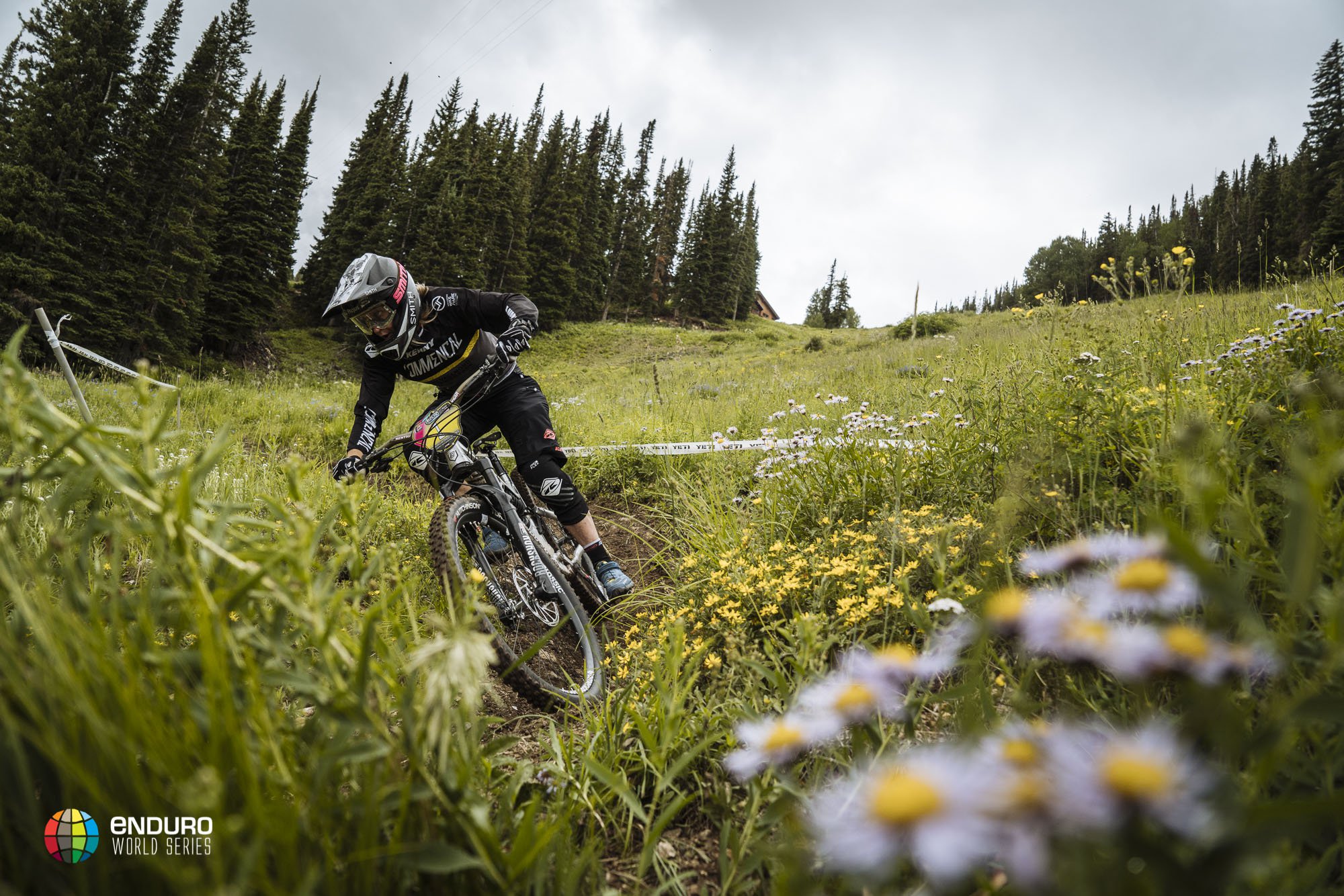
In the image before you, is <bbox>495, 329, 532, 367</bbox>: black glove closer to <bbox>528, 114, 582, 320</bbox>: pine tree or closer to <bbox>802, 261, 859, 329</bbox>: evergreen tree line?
<bbox>528, 114, 582, 320</bbox>: pine tree

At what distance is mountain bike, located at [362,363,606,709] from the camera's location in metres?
2.98

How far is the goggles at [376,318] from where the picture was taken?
3.87m

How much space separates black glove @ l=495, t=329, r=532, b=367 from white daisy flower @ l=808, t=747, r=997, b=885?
3.54 meters

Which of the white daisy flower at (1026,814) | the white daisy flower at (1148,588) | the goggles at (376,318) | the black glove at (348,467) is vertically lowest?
the white daisy flower at (1026,814)

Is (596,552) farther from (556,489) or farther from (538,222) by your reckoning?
(538,222)

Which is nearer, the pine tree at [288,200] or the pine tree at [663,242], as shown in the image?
the pine tree at [288,200]

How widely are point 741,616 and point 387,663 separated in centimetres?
152

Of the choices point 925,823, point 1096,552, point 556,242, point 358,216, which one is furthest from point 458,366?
point 556,242

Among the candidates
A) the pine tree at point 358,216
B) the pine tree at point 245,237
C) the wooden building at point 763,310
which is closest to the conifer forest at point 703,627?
the pine tree at point 245,237

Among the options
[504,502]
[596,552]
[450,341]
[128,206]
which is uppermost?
[128,206]

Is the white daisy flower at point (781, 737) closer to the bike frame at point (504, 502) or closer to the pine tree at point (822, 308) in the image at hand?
the bike frame at point (504, 502)

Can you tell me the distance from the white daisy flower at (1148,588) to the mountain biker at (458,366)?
3160 millimetres

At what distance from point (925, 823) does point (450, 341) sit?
4.34 metres

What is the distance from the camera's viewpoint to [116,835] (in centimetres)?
65
